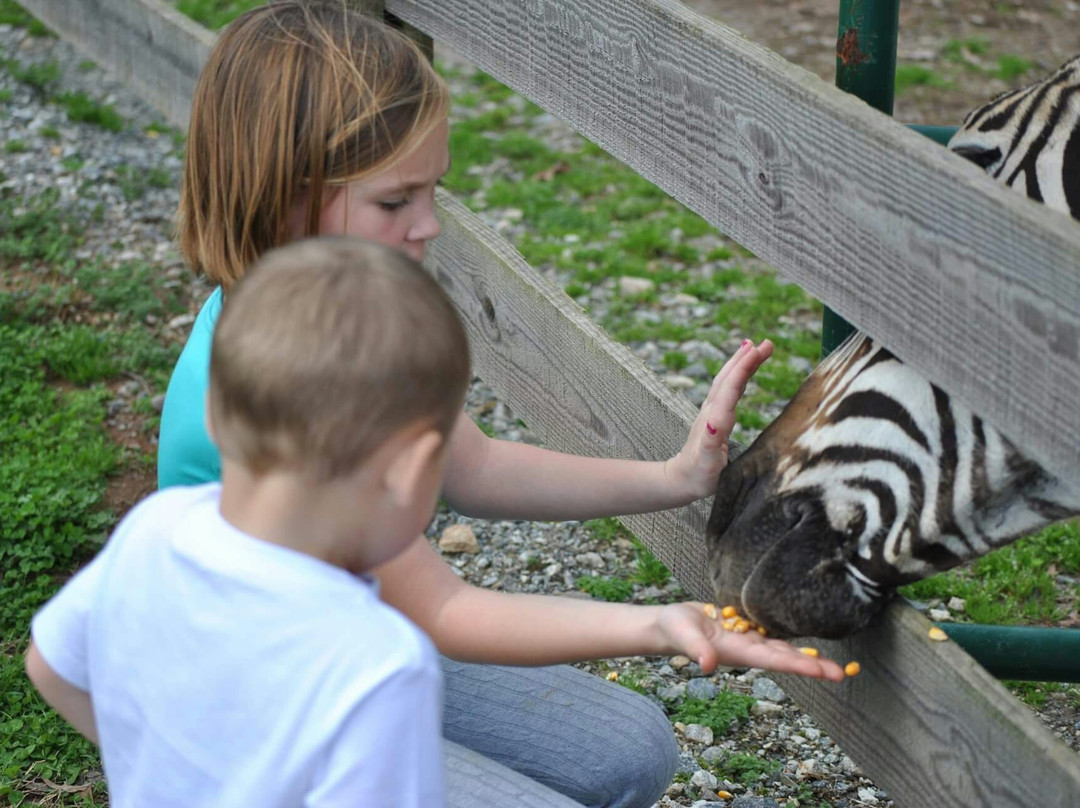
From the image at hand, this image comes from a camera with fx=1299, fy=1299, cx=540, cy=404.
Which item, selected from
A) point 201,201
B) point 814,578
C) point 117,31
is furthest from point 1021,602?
point 117,31

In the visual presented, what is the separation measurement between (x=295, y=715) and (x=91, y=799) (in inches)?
65.0

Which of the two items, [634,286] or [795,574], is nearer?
[795,574]

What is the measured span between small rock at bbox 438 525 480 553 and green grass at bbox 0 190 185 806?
0.95 metres

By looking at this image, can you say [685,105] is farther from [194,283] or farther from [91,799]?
[194,283]

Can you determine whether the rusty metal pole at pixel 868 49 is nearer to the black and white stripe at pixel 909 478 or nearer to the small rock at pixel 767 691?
the black and white stripe at pixel 909 478

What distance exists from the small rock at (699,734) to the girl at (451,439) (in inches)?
31.3

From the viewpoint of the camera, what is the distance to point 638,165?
2369 mm

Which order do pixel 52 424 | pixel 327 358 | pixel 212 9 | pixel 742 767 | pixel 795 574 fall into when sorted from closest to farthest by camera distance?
pixel 327 358, pixel 795 574, pixel 742 767, pixel 52 424, pixel 212 9

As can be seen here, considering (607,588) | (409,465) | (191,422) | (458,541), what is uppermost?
(409,465)

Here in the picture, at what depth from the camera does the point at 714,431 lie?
215cm

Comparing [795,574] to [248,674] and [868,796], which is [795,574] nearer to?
[248,674]

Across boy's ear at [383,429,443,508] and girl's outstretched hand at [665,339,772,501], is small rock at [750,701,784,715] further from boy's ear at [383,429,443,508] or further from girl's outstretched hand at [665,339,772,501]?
boy's ear at [383,429,443,508]

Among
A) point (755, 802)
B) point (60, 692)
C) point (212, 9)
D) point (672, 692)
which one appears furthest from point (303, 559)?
point (212, 9)

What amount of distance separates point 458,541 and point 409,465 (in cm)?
247
